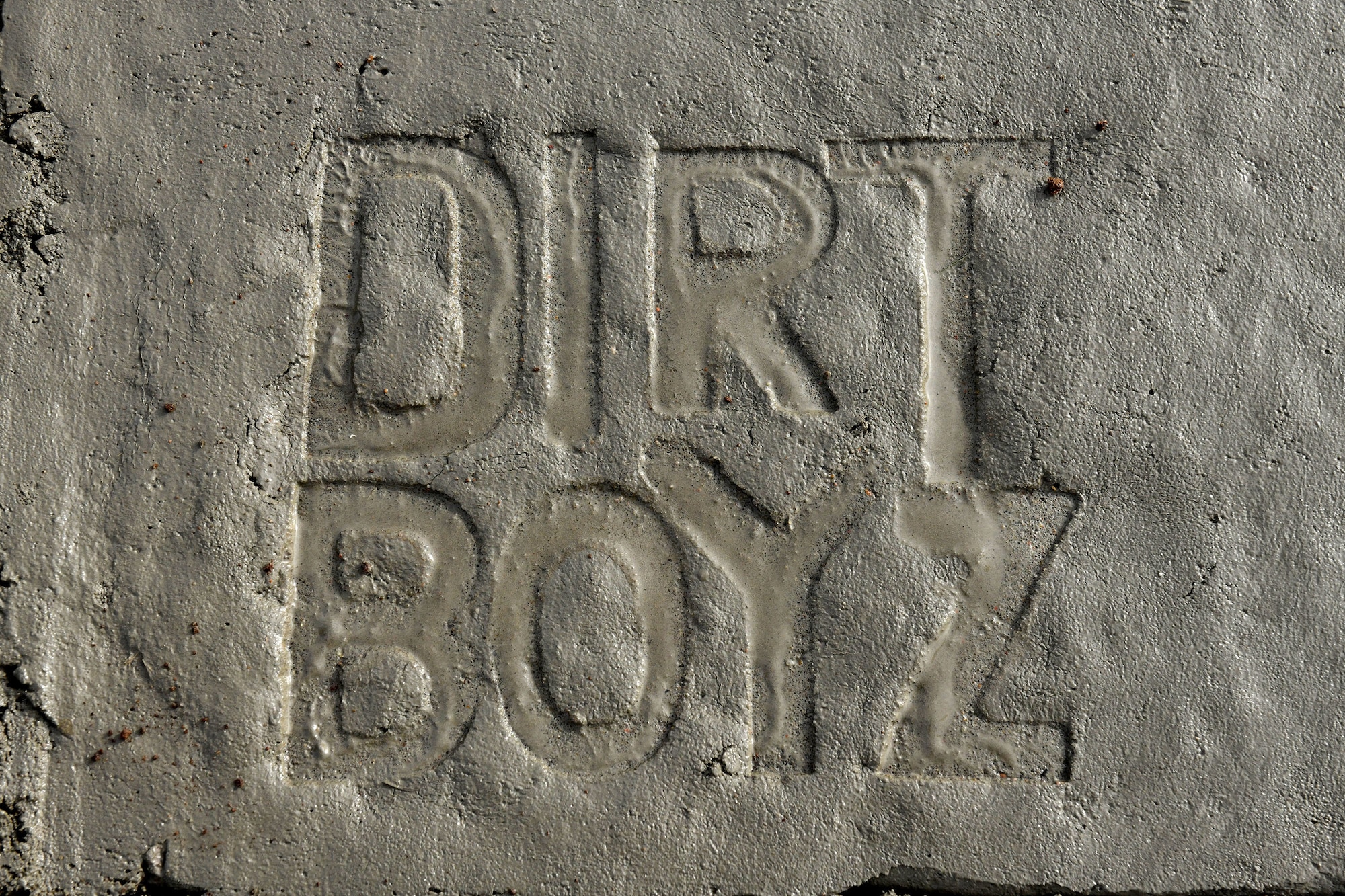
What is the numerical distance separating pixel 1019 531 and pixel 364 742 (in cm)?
170

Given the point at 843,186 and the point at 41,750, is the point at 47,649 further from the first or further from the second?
the point at 843,186

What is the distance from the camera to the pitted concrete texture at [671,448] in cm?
216

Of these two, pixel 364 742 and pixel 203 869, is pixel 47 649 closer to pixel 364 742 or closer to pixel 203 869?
pixel 203 869

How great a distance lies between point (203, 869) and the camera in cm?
213

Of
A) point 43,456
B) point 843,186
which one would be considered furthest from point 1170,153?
point 43,456

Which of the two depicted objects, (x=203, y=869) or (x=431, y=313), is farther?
(x=431, y=313)

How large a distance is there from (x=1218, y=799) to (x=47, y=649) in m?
2.85

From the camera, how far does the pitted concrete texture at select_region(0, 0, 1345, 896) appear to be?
2.16m

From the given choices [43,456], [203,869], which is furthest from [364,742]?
[43,456]

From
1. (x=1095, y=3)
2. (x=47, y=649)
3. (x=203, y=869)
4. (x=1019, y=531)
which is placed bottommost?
(x=203, y=869)

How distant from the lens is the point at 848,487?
7.43ft

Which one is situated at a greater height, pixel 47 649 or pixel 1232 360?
pixel 1232 360

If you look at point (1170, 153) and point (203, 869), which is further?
point (1170, 153)

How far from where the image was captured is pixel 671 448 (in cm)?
228
